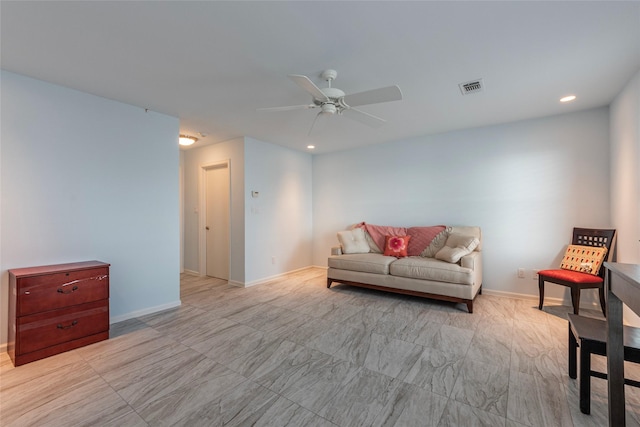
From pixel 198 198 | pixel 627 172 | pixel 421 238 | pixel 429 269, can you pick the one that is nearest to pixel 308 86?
pixel 429 269

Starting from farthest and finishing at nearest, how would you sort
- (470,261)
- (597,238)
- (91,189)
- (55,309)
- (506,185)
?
(506,185)
(470,261)
(597,238)
(91,189)
(55,309)

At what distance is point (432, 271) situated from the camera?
3.39m

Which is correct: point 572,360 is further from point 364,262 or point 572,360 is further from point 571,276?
point 364,262

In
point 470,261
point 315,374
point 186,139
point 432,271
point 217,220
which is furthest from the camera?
point 217,220

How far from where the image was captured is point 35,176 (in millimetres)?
2467

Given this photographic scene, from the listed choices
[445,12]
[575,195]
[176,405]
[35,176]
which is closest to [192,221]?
[35,176]

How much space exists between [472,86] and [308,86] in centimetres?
170

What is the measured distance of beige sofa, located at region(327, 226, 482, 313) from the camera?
10.7 feet

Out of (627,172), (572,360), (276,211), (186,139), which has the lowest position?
(572,360)

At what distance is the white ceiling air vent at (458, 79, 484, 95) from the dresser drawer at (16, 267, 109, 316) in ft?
12.6

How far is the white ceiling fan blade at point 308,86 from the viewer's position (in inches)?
73.8

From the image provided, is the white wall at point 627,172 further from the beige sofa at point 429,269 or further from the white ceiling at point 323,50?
the beige sofa at point 429,269

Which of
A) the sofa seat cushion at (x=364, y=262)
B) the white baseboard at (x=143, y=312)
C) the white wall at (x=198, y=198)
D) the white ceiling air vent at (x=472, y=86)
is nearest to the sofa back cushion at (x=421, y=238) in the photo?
the sofa seat cushion at (x=364, y=262)

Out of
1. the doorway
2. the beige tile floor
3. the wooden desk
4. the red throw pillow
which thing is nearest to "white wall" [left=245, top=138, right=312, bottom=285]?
the doorway
